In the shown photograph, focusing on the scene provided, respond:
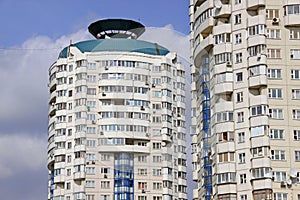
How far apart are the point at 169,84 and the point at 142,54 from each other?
4.18 m

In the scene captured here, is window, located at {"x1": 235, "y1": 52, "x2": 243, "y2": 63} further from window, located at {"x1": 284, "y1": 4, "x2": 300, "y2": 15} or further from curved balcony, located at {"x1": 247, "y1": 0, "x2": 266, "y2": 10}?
window, located at {"x1": 284, "y1": 4, "x2": 300, "y2": 15}

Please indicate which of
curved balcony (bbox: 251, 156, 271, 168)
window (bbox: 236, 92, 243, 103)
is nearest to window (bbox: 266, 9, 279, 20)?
window (bbox: 236, 92, 243, 103)

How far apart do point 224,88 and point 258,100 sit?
2.80 meters

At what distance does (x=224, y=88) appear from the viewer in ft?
168

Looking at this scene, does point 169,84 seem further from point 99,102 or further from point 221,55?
point 221,55

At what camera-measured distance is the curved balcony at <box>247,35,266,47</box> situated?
165 ft

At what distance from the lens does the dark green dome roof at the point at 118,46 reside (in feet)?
260

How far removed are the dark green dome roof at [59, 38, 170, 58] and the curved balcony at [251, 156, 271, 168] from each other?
1297 inches

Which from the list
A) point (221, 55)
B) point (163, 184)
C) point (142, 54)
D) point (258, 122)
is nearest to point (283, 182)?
point (258, 122)

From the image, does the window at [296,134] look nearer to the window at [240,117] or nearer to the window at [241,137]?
the window at [241,137]

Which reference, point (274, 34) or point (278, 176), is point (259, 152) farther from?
point (274, 34)

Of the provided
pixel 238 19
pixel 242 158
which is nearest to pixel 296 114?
pixel 242 158

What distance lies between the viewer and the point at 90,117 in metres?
76.4

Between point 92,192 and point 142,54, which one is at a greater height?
point 142,54
